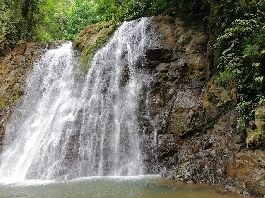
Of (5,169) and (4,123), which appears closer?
(5,169)

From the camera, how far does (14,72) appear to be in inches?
675

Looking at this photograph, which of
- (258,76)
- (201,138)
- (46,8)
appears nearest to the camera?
(258,76)

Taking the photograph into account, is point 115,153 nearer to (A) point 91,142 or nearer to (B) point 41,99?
(A) point 91,142

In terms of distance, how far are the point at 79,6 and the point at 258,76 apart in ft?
83.0

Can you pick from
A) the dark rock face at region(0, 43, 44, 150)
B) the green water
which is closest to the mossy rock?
the dark rock face at region(0, 43, 44, 150)

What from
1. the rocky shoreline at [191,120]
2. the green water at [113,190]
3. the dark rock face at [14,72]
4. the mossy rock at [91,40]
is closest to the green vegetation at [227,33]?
the mossy rock at [91,40]

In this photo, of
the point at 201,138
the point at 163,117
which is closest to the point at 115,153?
the point at 163,117

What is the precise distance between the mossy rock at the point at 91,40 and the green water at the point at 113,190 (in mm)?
5929

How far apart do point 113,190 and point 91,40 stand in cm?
885

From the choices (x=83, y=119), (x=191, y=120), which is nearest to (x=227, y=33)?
(x=191, y=120)

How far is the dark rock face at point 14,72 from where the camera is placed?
52.1 ft

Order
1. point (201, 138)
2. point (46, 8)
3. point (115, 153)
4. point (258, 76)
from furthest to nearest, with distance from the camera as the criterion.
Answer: point (46, 8) → point (115, 153) → point (201, 138) → point (258, 76)

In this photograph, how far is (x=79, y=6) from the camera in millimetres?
32688

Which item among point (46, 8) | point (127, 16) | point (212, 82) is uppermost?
point (46, 8)
